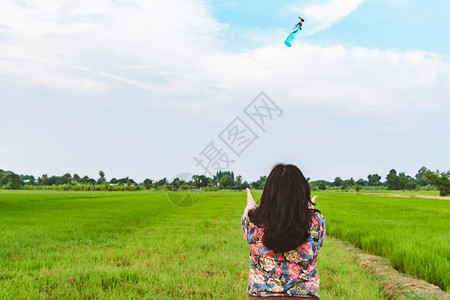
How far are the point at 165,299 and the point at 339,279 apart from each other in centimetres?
247

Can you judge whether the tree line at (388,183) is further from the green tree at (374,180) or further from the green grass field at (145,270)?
the green grass field at (145,270)

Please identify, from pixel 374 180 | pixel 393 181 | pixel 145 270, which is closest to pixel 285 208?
pixel 145 270

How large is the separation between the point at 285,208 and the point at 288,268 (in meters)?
0.41

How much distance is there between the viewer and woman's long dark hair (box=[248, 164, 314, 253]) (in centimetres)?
225

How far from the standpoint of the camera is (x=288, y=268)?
7.72 feet

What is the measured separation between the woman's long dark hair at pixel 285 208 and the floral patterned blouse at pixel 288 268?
7 cm

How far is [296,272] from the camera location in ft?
7.71

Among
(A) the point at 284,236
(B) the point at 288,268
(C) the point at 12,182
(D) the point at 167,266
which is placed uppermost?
(C) the point at 12,182

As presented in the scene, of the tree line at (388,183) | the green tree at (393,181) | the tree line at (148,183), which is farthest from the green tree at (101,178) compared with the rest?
the green tree at (393,181)

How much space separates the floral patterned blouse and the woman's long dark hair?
2.7 inches

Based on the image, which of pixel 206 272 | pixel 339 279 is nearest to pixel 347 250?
pixel 339 279

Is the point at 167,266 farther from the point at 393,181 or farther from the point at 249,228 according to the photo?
the point at 393,181

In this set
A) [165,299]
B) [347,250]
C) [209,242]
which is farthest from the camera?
[209,242]

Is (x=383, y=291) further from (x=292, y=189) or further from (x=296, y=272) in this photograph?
(x=292, y=189)
